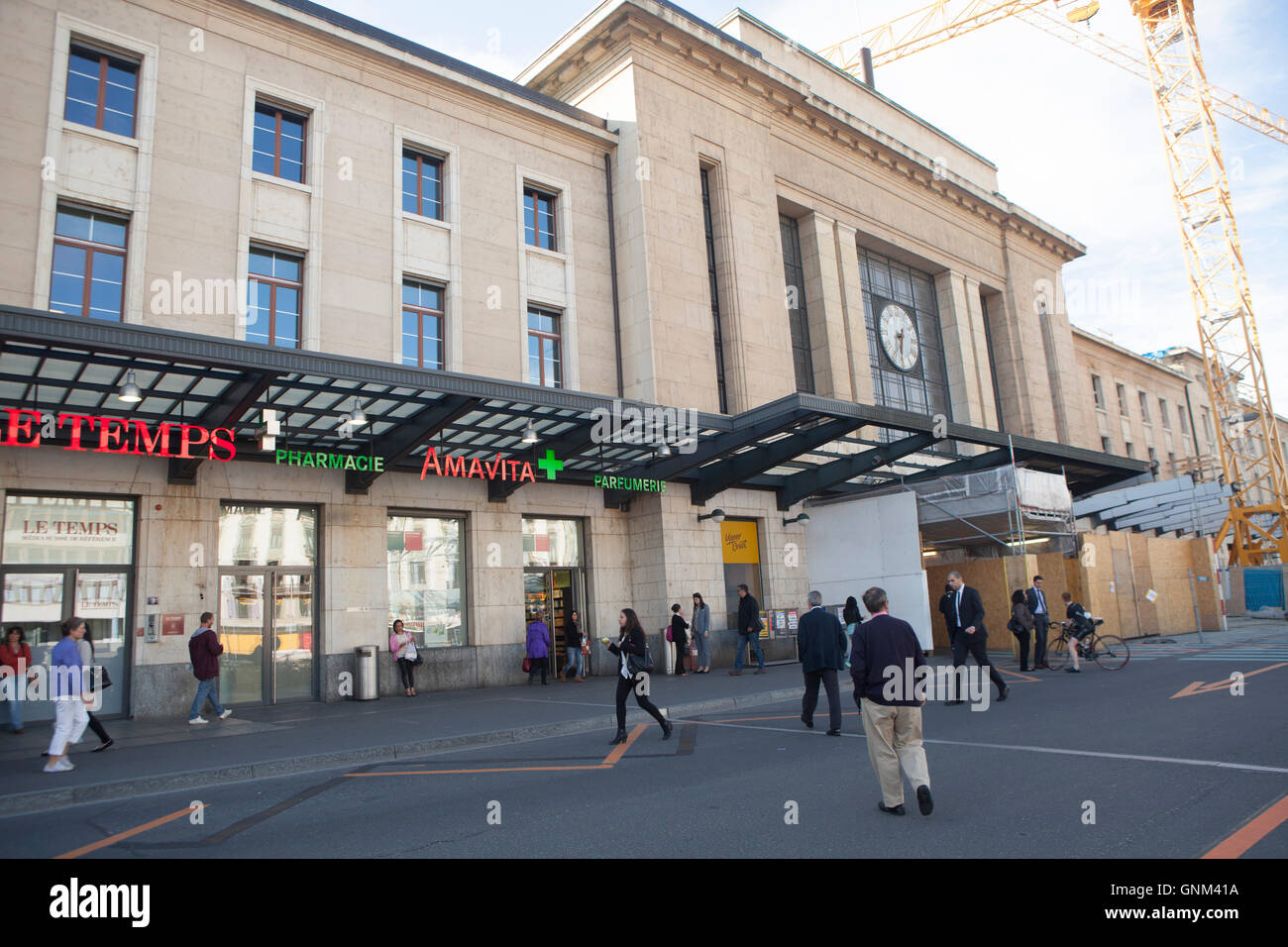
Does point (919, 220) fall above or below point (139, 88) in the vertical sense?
above

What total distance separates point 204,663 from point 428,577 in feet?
18.9

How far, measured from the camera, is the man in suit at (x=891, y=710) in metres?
6.26

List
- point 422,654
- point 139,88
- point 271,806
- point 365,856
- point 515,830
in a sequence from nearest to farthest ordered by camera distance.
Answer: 1. point 365,856
2. point 515,830
3. point 271,806
4. point 139,88
5. point 422,654

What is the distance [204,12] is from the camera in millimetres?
16250

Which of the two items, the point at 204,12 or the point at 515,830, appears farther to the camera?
the point at 204,12

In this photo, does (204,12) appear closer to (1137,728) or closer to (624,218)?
(624,218)

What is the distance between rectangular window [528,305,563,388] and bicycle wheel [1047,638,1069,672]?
12.7 m

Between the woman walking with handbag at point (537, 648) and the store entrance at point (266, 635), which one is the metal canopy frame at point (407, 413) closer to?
the store entrance at point (266, 635)

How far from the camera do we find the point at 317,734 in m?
11.6

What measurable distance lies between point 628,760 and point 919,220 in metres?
28.3

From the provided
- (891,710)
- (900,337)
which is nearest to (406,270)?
(891,710)

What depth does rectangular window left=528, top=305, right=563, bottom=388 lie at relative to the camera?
20.2 meters

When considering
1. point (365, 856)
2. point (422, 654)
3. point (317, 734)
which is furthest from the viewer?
point (422, 654)
